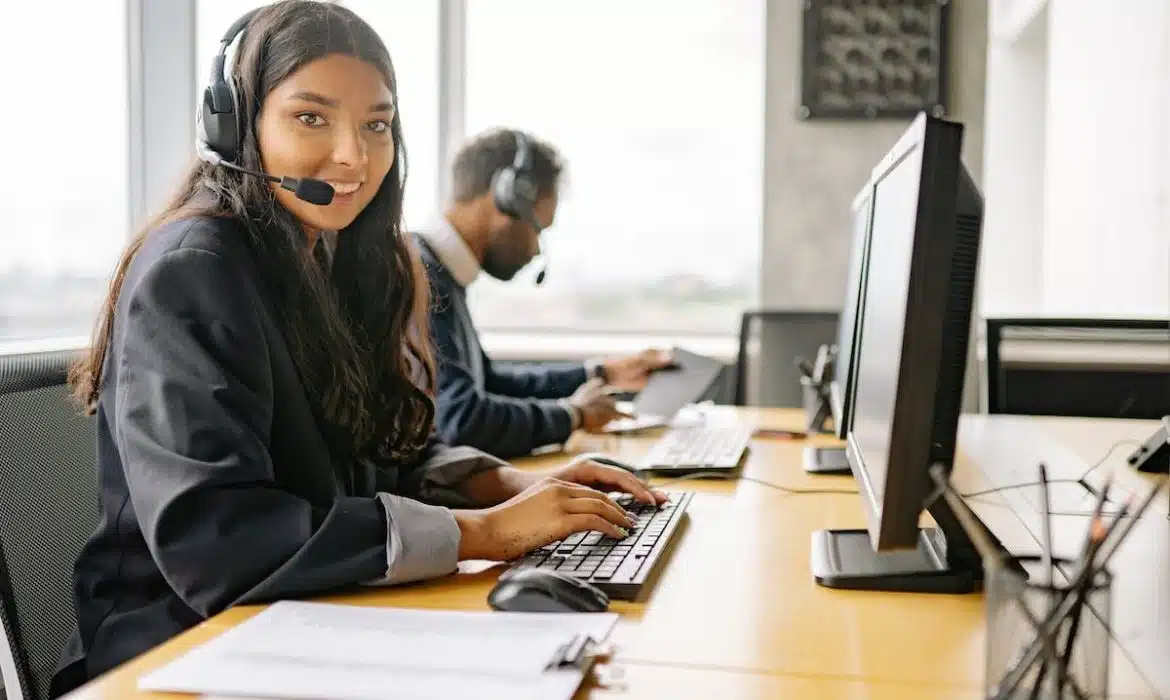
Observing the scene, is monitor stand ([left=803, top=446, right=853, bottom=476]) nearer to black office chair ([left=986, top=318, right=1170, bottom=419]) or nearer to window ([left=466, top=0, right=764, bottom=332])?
black office chair ([left=986, top=318, right=1170, bottom=419])

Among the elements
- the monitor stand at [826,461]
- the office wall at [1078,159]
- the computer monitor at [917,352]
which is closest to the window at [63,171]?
the monitor stand at [826,461]

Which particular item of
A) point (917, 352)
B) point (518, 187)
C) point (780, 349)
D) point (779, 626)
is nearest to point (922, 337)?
point (917, 352)

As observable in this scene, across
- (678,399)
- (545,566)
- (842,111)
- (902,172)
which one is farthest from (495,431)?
(842,111)

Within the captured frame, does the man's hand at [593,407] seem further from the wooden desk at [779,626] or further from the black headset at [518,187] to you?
the wooden desk at [779,626]

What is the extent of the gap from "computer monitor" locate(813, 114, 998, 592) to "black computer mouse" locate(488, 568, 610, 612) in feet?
0.78

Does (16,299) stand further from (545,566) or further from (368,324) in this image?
(545,566)

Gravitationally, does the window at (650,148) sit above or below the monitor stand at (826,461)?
above

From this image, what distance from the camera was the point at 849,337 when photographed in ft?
5.33

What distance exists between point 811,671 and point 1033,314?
3.43 m

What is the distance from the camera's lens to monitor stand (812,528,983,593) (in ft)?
3.47

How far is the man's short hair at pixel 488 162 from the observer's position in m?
2.41

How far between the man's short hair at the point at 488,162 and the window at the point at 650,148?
146 cm

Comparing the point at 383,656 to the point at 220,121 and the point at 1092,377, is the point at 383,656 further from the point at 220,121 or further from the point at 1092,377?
the point at 1092,377

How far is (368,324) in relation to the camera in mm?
1428
